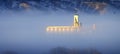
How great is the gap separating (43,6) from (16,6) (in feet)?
1.06

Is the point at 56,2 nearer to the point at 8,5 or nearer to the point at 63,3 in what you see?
the point at 63,3

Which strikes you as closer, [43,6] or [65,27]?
[65,27]

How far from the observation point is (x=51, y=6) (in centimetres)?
416

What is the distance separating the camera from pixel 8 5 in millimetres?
Answer: 4125

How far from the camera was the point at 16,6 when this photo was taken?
4094 millimetres

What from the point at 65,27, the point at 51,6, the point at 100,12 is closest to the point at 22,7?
the point at 51,6

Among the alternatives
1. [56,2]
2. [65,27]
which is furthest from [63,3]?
[65,27]

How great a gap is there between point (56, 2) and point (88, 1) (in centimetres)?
39

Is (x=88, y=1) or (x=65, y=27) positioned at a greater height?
(x=88, y=1)

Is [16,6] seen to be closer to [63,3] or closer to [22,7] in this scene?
[22,7]

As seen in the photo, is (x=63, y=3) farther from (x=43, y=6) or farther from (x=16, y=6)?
(x=16, y=6)

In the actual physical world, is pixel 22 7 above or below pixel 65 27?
above

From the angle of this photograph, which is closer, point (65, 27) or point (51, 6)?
point (65, 27)

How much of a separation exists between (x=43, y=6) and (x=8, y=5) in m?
0.42
